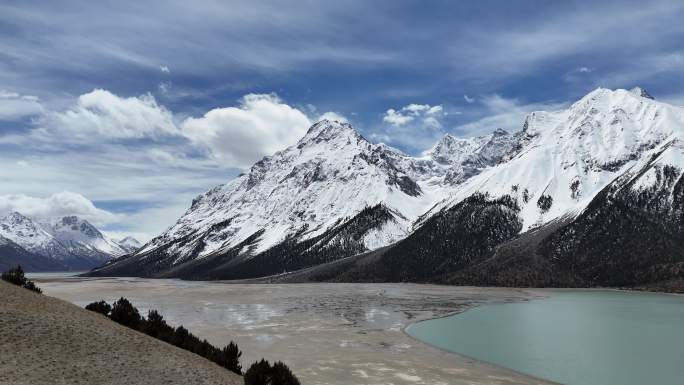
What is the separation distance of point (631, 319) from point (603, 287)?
119691 millimetres

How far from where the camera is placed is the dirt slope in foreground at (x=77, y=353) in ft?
78.8

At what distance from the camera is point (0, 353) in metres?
24.2

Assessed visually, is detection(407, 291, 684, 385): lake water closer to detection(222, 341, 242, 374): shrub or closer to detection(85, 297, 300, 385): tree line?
detection(222, 341, 242, 374): shrub

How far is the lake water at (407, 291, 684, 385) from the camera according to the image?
46031mm

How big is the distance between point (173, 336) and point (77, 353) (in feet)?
37.0

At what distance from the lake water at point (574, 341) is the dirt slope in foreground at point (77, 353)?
96.7 ft

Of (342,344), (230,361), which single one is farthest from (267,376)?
(342,344)

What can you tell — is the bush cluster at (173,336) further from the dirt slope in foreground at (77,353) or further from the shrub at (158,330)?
the dirt slope in foreground at (77,353)

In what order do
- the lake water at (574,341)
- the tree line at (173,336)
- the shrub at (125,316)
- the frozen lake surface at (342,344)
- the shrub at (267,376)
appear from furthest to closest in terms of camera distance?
1. the lake water at (574,341)
2. the frozen lake surface at (342,344)
3. the shrub at (125,316)
4. the tree line at (173,336)
5. the shrub at (267,376)

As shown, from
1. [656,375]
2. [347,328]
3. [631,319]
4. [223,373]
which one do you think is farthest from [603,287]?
[223,373]

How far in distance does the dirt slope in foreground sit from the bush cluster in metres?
2.58

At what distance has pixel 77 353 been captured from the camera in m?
26.6

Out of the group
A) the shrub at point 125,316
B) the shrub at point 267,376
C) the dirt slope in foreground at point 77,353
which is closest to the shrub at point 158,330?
the shrub at point 125,316

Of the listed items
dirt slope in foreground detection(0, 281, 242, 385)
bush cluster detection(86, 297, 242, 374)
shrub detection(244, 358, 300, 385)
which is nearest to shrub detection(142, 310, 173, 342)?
bush cluster detection(86, 297, 242, 374)
